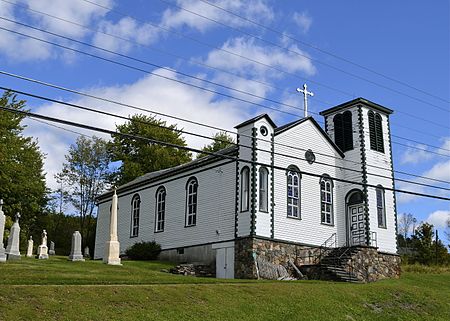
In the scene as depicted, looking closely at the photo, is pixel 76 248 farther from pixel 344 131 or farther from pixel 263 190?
pixel 344 131

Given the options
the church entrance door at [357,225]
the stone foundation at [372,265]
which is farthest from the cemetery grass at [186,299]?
the church entrance door at [357,225]

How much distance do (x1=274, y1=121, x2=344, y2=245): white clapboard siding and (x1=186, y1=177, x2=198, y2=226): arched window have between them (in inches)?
220

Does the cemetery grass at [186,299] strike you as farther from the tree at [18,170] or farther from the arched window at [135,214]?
the tree at [18,170]

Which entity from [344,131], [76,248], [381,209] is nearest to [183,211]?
[76,248]

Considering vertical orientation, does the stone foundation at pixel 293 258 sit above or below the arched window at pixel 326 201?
below

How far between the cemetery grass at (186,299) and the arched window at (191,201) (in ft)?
Answer: 30.3

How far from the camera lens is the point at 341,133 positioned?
114 ft

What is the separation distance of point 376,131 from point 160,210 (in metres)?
13.9

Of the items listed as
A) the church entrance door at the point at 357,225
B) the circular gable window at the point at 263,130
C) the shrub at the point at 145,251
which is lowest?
the shrub at the point at 145,251

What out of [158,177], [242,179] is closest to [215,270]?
[242,179]

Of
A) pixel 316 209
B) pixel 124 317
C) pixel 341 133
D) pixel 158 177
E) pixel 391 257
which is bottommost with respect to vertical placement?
pixel 124 317

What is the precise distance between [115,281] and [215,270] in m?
11.7

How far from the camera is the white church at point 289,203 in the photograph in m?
28.8

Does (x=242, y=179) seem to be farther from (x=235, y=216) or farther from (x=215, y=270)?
(x=215, y=270)
